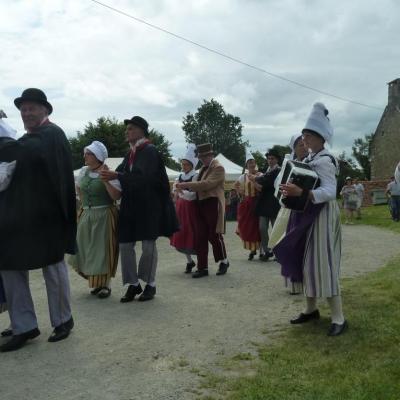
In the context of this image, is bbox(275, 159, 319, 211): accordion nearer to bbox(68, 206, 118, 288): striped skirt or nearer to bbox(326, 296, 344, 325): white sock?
bbox(326, 296, 344, 325): white sock

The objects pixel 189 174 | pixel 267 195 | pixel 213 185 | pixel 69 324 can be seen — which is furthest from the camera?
pixel 267 195

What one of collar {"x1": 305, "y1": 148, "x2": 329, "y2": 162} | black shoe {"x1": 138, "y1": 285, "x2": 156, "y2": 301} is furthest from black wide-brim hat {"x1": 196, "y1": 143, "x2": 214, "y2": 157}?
collar {"x1": 305, "y1": 148, "x2": 329, "y2": 162}

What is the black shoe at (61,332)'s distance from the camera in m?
4.26

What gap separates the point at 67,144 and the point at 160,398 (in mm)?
2344

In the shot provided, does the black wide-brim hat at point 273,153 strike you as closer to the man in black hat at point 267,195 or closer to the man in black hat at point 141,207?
the man in black hat at point 267,195

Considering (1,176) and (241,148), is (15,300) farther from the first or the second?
(241,148)

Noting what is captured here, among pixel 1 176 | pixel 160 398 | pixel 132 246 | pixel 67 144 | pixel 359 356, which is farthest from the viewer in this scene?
pixel 132 246

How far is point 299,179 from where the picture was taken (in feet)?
13.2

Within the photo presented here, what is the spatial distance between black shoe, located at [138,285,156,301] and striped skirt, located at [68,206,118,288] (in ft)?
1.51

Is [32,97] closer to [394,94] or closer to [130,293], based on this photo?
[130,293]

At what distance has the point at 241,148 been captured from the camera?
75.9 m

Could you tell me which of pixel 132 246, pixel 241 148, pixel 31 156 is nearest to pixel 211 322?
pixel 132 246

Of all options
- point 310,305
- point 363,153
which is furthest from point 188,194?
point 363,153

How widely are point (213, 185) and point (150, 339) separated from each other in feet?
10.6
